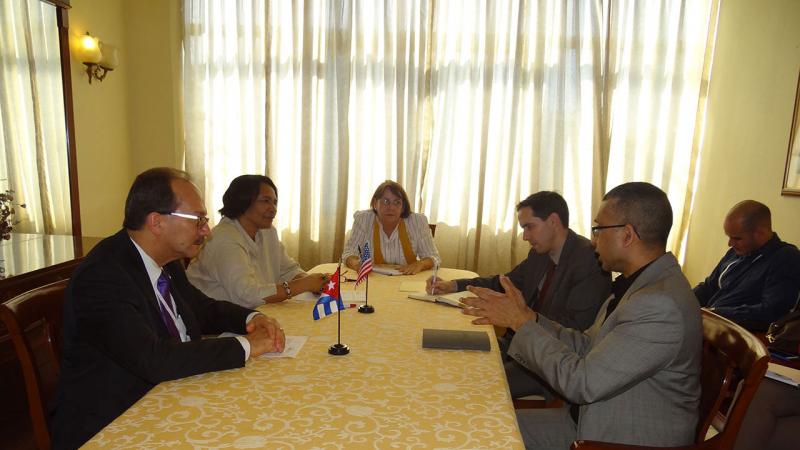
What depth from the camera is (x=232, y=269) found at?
7.44 feet

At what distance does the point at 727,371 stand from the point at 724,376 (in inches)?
0.7

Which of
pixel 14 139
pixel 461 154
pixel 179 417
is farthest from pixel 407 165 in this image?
pixel 179 417

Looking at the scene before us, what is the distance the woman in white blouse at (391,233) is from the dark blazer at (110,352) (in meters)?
2.03

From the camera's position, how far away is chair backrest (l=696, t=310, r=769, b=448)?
1.27 metres

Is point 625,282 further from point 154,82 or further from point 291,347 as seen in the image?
point 154,82

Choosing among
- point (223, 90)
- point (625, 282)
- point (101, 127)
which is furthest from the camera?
point (223, 90)

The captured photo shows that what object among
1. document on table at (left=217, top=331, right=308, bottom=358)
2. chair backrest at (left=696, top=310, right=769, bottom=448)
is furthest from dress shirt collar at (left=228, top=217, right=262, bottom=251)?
chair backrest at (left=696, top=310, right=769, bottom=448)

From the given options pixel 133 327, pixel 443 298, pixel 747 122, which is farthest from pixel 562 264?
pixel 747 122

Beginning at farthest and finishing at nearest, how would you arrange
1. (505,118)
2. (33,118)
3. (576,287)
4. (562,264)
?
1. (505,118)
2. (33,118)
3. (562,264)
4. (576,287)

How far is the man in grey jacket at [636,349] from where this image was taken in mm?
1337

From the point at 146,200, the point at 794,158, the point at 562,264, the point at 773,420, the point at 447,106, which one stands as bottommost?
the point at 773,420

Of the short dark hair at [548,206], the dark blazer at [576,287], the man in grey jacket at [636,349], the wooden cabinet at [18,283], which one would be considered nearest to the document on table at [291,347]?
the man in grey jacket at [636,349]

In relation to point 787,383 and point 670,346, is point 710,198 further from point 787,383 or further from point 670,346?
point 670,346

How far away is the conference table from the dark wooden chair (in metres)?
0.35
